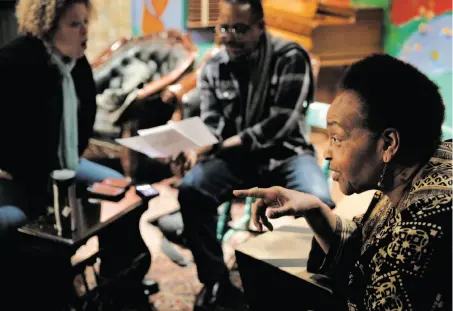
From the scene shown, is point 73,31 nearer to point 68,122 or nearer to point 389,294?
point 68,122

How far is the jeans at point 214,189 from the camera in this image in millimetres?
2172

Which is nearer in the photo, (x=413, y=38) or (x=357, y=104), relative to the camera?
(x=357, y=104)

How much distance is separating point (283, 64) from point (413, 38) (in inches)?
89.0

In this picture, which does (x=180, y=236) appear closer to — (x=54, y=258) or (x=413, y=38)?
(x=54, y=258)

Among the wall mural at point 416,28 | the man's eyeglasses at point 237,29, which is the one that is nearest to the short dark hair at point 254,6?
the man's eyeglasses at point 237,29

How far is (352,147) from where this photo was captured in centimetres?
108

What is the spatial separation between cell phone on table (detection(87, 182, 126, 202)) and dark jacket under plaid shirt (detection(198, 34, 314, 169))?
636mm

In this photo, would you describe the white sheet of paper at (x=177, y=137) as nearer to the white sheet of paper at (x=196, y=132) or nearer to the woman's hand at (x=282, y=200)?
the white sheet of paper at (x=196, y=132)

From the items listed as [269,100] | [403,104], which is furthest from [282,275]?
[269,100]

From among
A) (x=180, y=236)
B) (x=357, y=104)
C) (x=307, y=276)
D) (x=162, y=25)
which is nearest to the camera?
(x=357, y=104)

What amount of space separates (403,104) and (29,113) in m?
1.67

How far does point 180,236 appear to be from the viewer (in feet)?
9.39

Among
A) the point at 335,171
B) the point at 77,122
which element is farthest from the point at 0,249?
the point at 335,171

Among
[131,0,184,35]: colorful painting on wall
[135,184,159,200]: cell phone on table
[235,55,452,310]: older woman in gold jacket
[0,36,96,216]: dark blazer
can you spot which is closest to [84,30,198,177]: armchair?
[131,0,184,35]: colorful painting on wall
